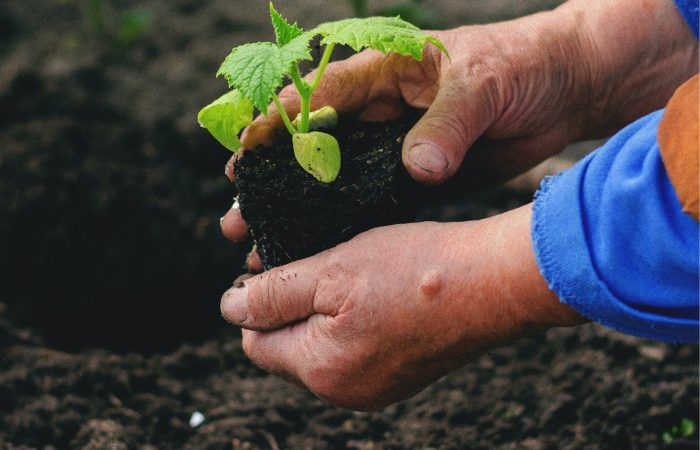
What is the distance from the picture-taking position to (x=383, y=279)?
135cm

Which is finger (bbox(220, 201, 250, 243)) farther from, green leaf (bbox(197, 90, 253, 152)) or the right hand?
green leaf (bbox(197, 90, 253, 152))

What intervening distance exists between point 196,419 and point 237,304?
518mm

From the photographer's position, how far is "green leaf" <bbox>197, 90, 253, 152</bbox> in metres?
1.49

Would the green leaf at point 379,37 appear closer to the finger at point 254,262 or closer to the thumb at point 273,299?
the thumb at point 273,299

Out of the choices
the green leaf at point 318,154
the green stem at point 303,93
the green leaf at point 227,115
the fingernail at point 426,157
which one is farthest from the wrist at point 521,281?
the green leaf at point 227,115

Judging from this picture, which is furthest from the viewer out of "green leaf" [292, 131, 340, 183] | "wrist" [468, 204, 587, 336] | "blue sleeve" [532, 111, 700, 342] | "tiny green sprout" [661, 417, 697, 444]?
"tiny green sprout" [661, 417, 697, 444]

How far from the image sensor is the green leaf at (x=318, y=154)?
1405 mm

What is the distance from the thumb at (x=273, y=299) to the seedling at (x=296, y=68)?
193 millimetres

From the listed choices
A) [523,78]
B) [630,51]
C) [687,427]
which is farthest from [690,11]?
[687,427]

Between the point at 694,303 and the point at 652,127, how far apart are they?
0.86ft

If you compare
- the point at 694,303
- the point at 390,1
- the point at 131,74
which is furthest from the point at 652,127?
the point at 390,1

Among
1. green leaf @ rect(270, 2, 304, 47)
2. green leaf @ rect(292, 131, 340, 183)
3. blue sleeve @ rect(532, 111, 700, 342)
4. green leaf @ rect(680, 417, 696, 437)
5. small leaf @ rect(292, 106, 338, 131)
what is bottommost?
Result: green leaf @ rect(680, 417, 696, 437)

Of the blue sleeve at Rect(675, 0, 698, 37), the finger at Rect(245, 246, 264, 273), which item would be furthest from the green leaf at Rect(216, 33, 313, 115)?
the blue sleeve at Rect(675, 0, 698, 37)

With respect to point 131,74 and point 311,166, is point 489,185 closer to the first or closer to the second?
point 311,166
